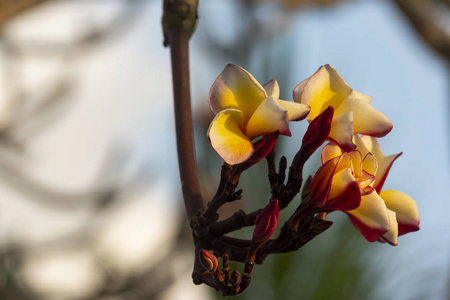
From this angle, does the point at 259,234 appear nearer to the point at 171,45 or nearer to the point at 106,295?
the point at 171,45

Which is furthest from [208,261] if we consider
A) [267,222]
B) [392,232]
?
[392,232]

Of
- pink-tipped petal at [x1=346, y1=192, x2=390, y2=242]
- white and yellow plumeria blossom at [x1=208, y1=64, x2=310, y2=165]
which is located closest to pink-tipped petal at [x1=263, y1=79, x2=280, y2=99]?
white and yellow plumeria blossom at [x1=208, y1=64, x2=310, y2=165]

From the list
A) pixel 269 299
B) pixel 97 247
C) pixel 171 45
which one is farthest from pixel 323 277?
pixel 171 45

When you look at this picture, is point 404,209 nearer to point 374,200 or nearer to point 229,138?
point 374,200

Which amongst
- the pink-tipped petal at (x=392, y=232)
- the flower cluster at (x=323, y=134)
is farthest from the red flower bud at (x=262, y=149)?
the pink-tipped petal at (x=392, y=232)

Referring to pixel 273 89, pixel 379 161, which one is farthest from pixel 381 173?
pixel 273 89

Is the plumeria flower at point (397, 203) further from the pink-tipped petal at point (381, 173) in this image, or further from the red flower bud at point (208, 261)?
the red flower bud at point (208, 261)
